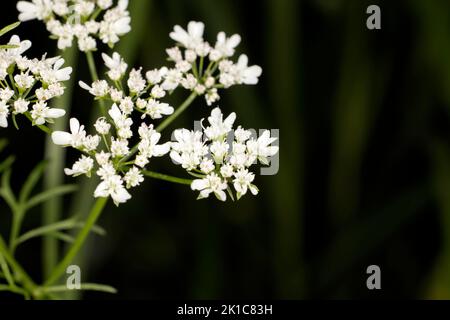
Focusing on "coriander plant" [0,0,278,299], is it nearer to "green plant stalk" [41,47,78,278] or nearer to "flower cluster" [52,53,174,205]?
"flower cluster" [52,53,174,205]

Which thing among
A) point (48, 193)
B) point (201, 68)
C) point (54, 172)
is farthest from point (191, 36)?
point (54, 172)

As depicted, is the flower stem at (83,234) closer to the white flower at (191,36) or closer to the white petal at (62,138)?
the white petal at (62,138)

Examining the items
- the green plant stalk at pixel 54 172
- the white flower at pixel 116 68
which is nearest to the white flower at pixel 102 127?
the white flower at pixel 116 68

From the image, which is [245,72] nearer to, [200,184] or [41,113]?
[200,184]

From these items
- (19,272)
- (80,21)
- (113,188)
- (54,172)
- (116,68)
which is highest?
(80,21)
